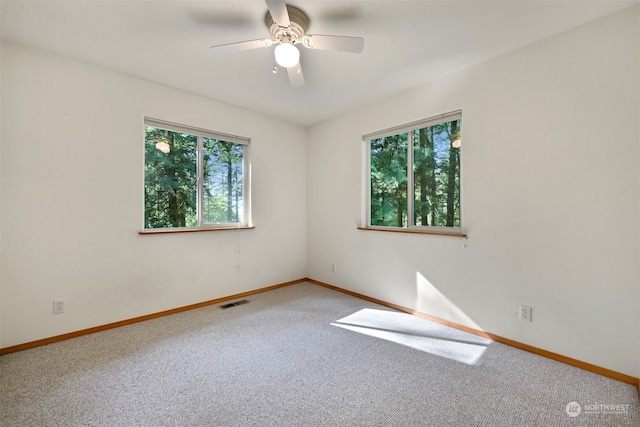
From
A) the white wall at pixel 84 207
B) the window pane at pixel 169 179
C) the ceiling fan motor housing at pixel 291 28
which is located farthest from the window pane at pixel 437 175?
the window pane at pixel 169 179

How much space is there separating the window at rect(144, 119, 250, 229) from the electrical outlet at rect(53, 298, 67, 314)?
0.89 meters

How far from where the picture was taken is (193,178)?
3.16 m

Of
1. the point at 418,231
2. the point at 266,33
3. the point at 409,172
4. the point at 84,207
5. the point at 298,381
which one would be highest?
the point at 266,33

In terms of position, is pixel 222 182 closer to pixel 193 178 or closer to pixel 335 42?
pixel 193 178

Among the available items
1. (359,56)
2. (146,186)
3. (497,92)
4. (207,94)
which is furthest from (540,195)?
(146,186)

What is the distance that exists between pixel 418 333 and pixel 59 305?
123 inches

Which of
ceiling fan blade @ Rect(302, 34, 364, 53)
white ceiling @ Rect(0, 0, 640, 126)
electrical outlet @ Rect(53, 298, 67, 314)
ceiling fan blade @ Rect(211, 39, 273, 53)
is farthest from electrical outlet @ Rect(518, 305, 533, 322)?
electrical outlet @ Rect(53, 298, 67, 314)

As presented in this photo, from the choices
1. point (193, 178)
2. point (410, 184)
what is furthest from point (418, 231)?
point (193, 178)

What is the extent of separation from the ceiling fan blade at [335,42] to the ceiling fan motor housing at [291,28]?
9 centimetres

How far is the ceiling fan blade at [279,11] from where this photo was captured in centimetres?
145

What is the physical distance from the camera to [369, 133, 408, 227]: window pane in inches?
124

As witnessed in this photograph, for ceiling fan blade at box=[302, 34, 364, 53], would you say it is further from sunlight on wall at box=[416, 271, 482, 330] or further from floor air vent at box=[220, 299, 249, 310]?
floor air vent at box=[220, 299, 249, 310]

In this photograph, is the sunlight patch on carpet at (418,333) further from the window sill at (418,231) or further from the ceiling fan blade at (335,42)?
the ceiling fan blade at (335,42)

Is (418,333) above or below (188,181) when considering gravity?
below
